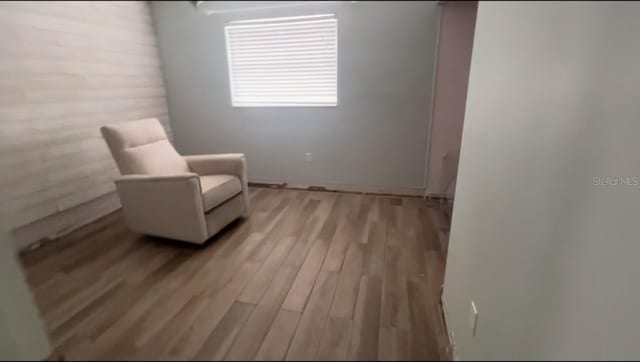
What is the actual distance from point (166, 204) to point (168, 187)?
14 cm

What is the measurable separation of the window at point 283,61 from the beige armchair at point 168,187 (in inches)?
45.7

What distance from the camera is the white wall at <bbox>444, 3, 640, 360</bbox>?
53cm

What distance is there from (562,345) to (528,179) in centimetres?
41

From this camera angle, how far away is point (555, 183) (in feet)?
2.34

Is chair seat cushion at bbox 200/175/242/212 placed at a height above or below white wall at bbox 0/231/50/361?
below

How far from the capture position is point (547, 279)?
737 mm

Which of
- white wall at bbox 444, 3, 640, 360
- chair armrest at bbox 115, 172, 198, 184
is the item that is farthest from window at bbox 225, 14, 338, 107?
white wall at bbox 444, 3, 640, 360

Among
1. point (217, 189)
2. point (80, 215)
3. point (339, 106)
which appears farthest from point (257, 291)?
point (339, 106)

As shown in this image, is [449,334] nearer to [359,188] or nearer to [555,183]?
[555,183]

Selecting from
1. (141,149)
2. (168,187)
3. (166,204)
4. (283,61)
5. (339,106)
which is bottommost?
(166,204)

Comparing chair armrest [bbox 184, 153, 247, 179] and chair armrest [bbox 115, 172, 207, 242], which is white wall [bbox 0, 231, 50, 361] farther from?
chair armrest [bbox 184, 153, 247, 179]

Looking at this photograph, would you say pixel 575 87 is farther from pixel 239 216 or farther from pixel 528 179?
pixel 239 216

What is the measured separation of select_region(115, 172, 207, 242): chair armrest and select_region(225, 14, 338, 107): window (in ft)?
5.53

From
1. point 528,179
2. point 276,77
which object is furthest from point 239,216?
point 528,179
